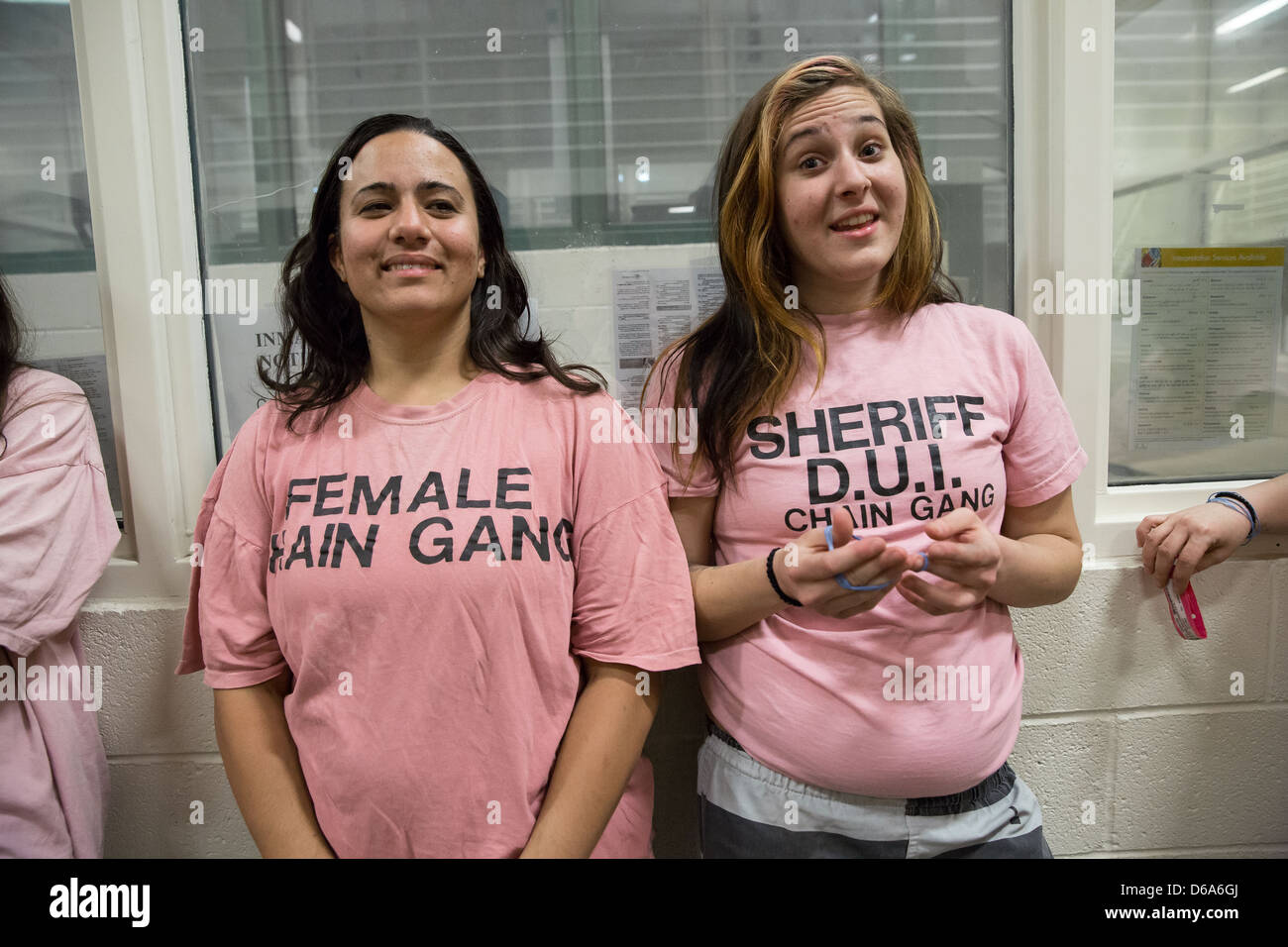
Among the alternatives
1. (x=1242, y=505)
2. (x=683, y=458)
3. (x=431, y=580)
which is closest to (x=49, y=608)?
(x=431, y=580)

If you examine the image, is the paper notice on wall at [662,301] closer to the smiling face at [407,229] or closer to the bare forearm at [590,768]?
the smiling face at [407,229]

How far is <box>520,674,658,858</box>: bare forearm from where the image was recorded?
0.98 metres

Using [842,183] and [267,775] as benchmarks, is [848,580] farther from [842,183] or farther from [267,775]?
[267,775]

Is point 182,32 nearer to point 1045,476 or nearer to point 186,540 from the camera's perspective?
point 186,540

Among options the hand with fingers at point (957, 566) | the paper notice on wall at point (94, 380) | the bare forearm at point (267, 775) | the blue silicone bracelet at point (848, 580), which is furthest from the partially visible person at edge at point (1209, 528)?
the paper notice on wall at point (94, 380)

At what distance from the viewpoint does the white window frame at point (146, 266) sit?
128cm

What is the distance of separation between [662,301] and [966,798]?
90 cm

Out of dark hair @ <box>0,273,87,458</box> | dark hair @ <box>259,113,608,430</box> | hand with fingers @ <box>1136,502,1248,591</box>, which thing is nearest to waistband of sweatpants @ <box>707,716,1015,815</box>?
hand with fingers @ <box>1136,502,1248,591</box>

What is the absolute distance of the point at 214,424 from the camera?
1377mm

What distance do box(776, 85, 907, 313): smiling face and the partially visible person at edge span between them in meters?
0.74

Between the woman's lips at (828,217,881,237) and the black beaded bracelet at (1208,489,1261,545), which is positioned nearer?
the woman's lips at (828,217,881,237)

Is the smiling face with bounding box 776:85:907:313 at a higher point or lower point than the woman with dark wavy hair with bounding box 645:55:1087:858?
higher

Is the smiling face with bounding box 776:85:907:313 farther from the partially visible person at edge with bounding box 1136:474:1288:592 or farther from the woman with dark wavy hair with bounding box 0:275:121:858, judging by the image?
the woman with dark wavy hair with bounding box 0:275:121:858
